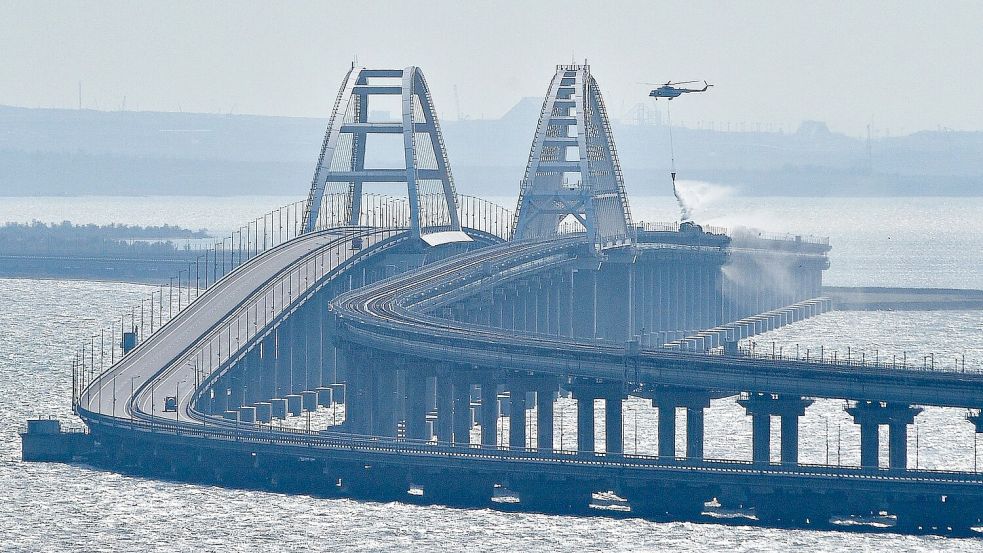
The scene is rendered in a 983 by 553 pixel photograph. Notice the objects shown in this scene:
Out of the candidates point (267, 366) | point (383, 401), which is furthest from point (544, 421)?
point (267, 366)

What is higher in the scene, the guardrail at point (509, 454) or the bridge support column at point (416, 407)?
the bridge support column at point (416, 407)

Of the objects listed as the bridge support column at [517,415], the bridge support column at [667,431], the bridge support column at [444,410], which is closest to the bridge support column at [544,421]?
the bridge support column at [517,415]

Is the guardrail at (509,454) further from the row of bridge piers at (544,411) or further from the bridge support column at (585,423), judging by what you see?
the bridge support column at (585,423)

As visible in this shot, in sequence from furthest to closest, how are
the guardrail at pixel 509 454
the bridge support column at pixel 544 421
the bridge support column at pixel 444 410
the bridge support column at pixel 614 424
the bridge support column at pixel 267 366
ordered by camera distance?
the bridge support column at pixel 267 366 → the bridge support column at pixel 444 410 → the bridge support column at pixel 544 421 → the bridge support column at pixel 614 424 → the guardrail at pixel 509 454

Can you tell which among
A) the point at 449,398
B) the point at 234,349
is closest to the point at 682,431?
the point at 449,398

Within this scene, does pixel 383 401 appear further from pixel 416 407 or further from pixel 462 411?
pixel 462 411

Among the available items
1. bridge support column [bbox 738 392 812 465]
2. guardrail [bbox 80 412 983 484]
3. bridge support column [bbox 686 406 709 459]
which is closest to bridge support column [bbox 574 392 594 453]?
guardrail [bbox 80 412 983 484]

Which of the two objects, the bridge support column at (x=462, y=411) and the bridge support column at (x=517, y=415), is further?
the bridge support column at (x=462, y=411)
